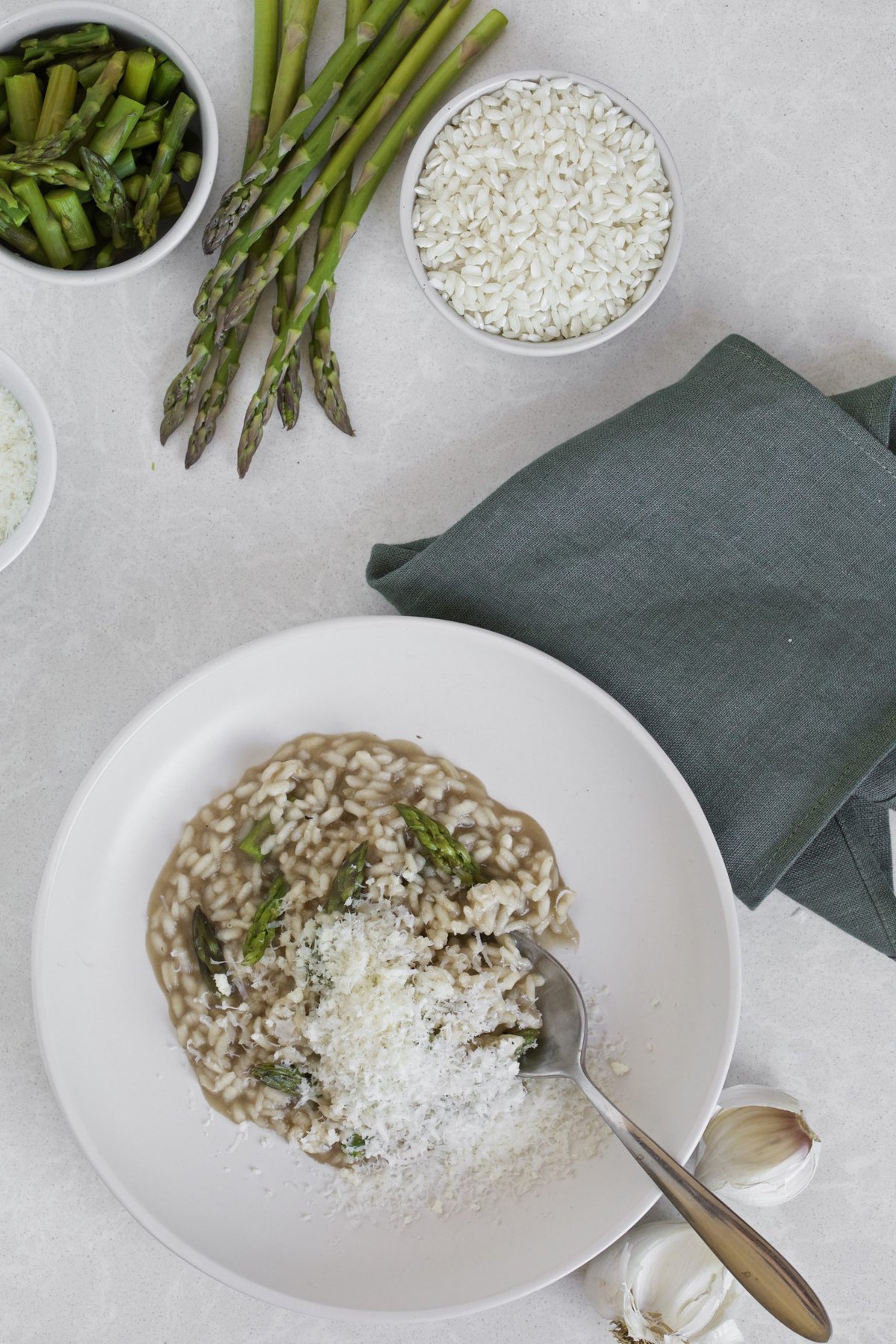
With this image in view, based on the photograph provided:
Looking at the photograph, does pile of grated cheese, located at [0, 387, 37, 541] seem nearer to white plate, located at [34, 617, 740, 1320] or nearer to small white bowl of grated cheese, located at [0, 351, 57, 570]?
small white bowl of grated cheese, located at [0, 351, 57, 570]

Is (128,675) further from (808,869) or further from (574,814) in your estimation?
(808,869)

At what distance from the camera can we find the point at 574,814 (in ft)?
4.90

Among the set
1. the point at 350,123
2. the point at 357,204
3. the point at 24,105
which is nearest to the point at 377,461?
the point at 357,204

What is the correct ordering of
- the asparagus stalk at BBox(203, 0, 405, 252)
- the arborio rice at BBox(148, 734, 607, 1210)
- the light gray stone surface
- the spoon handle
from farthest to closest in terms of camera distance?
the light gray stone surface → the asparagus stalk at BBox(203, 0, 405, 252) → the arborio rice at BBox(148, 734, 607, 1210) → the spoon handle

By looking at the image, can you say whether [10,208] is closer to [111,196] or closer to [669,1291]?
[111,196]

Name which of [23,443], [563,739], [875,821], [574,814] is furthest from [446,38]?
[875,821]

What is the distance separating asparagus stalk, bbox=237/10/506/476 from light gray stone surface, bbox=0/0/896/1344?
0.05 m

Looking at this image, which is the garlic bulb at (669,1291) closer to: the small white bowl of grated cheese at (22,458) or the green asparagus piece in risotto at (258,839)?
the green asparagus piece in risotto at (258,839)

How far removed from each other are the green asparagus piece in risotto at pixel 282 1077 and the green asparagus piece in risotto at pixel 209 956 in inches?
4.3

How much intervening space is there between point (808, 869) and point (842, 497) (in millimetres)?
538

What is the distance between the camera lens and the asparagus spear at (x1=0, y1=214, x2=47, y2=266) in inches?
57.1

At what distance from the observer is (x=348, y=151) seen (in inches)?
60.0

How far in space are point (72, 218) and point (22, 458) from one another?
339mm

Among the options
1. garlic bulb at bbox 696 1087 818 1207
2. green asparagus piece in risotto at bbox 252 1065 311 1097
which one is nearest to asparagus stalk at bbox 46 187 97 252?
green asparagus piece in risotto at bbox 252 1065 311 1097
